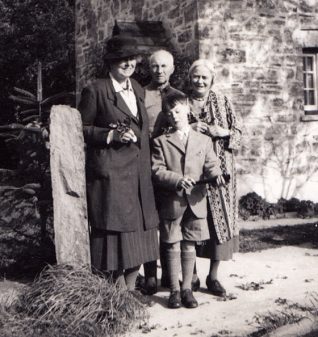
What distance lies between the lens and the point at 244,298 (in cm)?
413

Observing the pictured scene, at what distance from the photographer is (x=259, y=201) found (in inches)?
351

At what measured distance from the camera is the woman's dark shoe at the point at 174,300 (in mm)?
3834

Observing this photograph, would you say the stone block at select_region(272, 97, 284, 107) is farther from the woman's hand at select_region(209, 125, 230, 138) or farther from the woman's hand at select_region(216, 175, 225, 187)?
the woman's hand at select_region(216, 175, 225, 187)

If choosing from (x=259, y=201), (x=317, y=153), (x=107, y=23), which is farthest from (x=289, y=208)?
(x=107, y=23)

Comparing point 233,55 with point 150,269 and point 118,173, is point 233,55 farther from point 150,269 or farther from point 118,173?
point 118,173

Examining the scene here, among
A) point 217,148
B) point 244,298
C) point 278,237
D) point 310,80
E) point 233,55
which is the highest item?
point 233,55

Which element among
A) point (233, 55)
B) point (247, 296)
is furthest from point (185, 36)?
point (247, 296)

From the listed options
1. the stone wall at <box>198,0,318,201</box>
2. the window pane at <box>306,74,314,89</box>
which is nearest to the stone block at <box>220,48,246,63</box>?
the stone wall at <box>198,0,318,201</box>

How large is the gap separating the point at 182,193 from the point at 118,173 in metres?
0.53

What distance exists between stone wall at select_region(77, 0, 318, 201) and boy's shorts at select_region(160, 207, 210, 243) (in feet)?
17.0

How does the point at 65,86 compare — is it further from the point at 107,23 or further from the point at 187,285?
the point at 187,285

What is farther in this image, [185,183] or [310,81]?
[310,81]

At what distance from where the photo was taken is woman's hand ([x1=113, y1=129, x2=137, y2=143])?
11.8 feet

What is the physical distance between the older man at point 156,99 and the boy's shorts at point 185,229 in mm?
289
